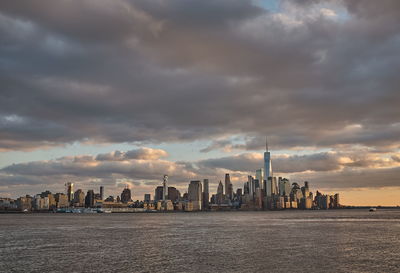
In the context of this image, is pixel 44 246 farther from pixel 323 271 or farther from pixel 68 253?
pixel 323 271

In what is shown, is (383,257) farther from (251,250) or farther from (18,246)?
(18,246)

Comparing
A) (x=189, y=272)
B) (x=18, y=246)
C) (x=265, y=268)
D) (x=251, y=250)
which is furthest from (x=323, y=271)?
(x=18, y=246)

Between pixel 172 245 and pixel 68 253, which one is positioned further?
pixel 172 245

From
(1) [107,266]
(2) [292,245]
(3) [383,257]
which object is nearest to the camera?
(1) [107,266]

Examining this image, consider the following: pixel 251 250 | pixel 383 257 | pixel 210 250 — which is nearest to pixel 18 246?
pixel 210 250

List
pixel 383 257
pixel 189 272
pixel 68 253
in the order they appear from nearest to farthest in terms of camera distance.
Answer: pixel 189 272
pixel 383 257
pixel 68 253

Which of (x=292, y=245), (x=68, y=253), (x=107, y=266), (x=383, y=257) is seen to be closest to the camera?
(x=107, y=266)

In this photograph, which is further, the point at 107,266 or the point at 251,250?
the point at 251,250

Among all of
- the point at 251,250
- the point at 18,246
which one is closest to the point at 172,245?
the point at 251,250

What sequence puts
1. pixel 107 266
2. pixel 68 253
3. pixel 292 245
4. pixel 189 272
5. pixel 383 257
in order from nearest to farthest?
pixel 189 272
pixel 107 266
pixel 383 257
pixel 68 253
pixel 292 245
